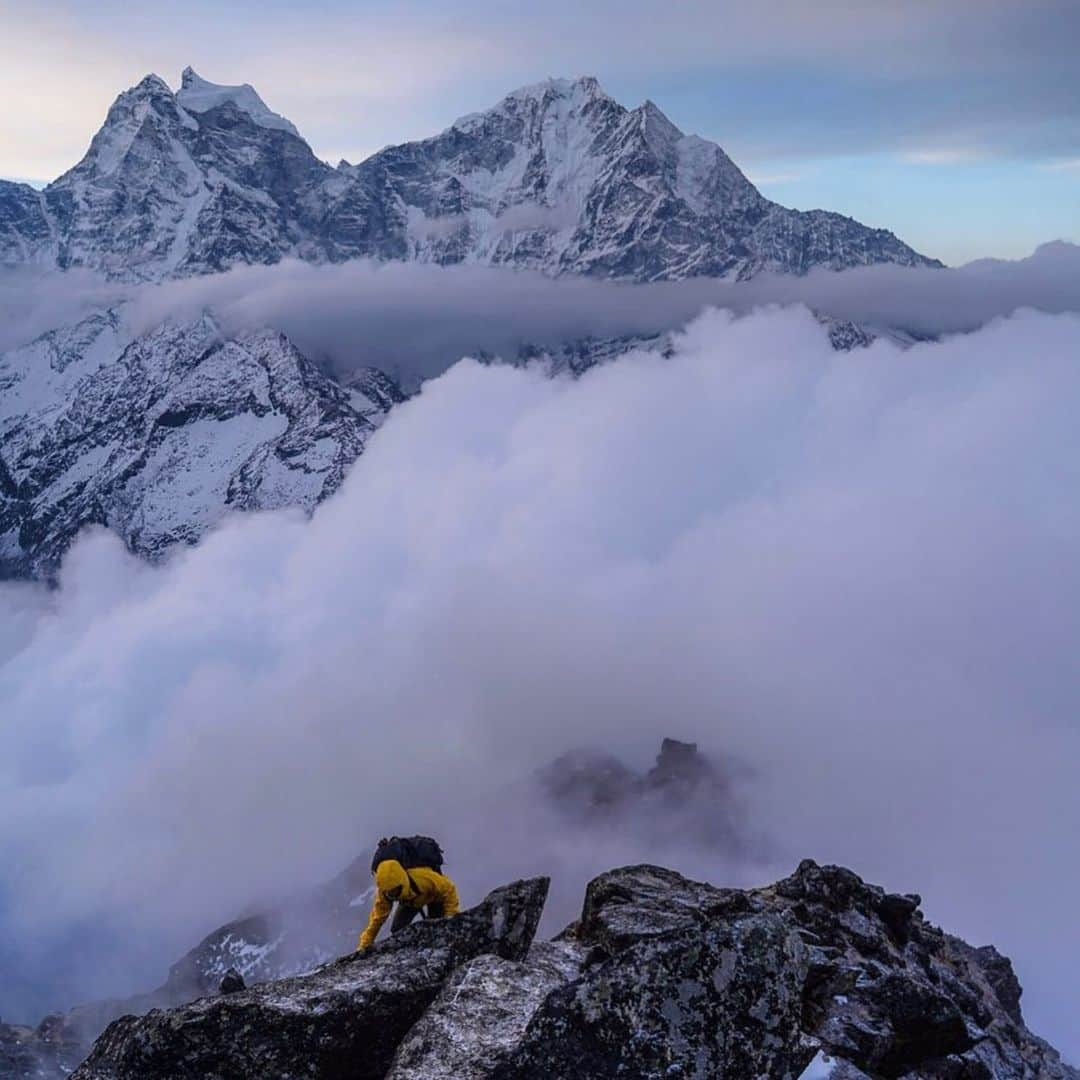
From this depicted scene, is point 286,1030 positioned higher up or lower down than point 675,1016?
lower down

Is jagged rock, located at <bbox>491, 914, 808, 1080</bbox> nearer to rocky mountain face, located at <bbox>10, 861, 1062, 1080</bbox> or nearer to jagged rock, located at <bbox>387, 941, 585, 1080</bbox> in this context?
rocky mountain face, located at <bbox>10, 861, 1062, 1080</bbox>

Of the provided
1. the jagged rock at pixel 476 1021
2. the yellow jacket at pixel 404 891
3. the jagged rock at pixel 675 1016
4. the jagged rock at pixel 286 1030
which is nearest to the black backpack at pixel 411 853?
the yellow jacket at pixel 404 891

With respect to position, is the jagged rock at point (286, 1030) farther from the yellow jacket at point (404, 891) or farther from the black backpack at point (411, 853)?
the black backpack at point (411, 853)

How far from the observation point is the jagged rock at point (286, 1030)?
61.2 feet

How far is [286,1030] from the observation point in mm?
18797

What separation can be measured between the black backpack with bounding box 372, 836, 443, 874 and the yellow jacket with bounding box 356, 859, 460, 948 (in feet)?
0.76

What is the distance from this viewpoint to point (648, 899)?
3158 centimetres

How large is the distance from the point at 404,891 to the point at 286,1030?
19.2 feet

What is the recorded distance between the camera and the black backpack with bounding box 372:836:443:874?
82.4 feet

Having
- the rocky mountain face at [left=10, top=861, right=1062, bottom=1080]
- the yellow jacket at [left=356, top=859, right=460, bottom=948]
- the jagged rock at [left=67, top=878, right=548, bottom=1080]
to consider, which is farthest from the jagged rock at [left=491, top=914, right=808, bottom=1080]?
the yellow jacket at [left=356, top=859, right=460, bottom=948]

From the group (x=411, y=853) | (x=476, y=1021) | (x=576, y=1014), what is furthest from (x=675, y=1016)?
(x=411, y=853)

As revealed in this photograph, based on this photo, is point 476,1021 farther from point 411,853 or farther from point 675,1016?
point 411,853

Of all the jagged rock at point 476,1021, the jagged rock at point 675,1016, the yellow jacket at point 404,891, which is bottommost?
the yellow jacket at point 404,891

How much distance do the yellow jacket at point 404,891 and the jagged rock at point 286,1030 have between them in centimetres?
334
